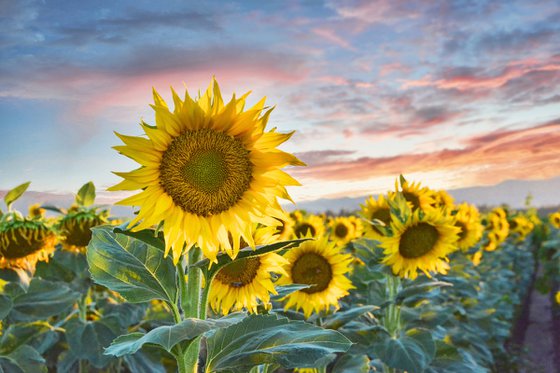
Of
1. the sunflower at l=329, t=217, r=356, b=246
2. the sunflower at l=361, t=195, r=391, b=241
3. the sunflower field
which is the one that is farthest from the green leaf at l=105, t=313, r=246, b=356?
the sunflower at l=329, t=217, r=356, b=246

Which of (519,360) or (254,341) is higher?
(254,341)

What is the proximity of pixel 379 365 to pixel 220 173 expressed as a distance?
3.32 meters

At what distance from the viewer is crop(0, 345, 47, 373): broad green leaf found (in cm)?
360

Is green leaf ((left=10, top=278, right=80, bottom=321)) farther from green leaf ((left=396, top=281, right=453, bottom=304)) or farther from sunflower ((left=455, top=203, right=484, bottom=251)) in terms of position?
sunflower ((left=455, top=203, right=484, bottom=251))

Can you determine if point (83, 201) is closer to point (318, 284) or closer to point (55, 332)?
point (55, 332)

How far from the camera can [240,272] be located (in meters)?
2.50

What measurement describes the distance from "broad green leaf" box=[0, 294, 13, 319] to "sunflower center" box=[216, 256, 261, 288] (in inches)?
55.3

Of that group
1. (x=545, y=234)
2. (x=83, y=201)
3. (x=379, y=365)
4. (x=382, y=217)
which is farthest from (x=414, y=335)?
(x=545, y=234)

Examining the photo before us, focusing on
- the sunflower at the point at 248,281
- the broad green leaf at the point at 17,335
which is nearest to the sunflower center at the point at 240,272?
the sunflower at the point at 248,281

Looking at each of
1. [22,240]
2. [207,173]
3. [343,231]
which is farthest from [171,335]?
[343,231]

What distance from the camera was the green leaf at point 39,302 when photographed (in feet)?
11.9

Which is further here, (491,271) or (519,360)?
(491,271)

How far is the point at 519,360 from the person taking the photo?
9.73 meters

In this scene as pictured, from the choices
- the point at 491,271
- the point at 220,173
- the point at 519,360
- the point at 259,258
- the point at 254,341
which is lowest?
the point at 519,360
